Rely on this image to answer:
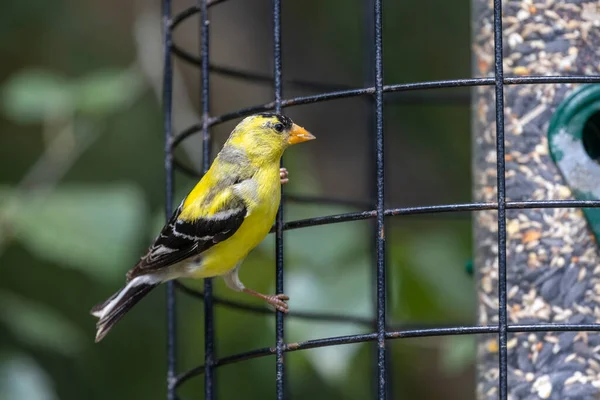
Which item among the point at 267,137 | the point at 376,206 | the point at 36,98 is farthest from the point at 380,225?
the point at 36,98

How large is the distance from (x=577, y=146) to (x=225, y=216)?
125 centimetres

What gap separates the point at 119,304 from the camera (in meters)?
4.04

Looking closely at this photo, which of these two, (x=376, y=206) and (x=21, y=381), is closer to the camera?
(x=376, y=206)

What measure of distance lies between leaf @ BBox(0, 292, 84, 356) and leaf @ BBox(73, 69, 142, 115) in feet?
2.96

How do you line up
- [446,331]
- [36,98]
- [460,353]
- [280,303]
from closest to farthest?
[446,331] → [280,303] → [460,353] → [36,98]

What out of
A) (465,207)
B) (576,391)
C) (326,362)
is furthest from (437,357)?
(465,207)

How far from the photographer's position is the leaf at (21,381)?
4449mm

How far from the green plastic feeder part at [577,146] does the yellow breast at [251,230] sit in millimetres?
979

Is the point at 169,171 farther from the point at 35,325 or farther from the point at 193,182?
the point at 35,325

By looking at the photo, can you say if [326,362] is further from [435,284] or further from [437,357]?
[437,357]

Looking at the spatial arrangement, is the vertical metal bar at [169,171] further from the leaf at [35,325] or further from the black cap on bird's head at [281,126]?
the leaf at [35,325]

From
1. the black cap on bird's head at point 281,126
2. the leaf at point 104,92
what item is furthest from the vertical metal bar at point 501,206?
the leaf at point 104,92

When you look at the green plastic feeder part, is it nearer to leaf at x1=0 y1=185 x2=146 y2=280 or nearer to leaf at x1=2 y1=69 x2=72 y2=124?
leaf at x1=0 y1=185 x2=146 y2=280

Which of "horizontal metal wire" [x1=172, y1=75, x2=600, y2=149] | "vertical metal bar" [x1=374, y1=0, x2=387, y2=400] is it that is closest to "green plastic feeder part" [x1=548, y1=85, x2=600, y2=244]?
"horizontal metal wire" [x1=172, y1=75, x2=600, y2=149]
